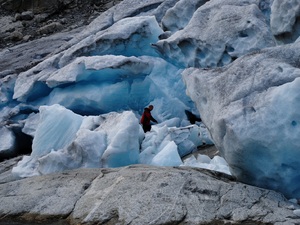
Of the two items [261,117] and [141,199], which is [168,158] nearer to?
[141,199]

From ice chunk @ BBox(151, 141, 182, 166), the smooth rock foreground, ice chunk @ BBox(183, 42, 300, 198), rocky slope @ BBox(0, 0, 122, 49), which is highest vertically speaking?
ice chunk @ BBox(183, 42, 300, 198)

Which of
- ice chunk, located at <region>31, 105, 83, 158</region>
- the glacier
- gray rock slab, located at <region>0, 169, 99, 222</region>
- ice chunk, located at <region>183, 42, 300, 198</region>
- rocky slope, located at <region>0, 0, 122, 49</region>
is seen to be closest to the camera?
ice chunk, located at <region>183, 42, 300, 198</region>

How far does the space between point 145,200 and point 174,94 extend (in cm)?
609

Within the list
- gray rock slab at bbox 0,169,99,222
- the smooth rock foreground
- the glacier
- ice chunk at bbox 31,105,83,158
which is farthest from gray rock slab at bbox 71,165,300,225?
ice chunk at bbox 31,105,83,158

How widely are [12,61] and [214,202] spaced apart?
12.2m

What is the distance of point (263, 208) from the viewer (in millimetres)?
5410

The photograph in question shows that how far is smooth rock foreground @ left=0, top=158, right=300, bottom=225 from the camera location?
17.7 feet

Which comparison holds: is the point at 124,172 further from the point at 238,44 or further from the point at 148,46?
the point at 148,46

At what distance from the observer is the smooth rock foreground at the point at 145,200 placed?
5387mm

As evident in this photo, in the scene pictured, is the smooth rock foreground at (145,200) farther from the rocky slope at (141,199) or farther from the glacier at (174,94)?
the glacier at (174,94)

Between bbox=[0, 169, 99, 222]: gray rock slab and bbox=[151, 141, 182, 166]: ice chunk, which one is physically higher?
bbox=[0, 169, 99, 222]: gray rock slab

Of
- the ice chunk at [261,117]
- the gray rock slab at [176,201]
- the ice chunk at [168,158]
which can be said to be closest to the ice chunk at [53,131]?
the ice chunk at [168,158]

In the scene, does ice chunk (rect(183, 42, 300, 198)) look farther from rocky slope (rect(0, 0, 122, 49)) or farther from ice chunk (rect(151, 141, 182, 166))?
rocky slope (rect(0, 0, 122, 49))

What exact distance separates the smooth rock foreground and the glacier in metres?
0.47
